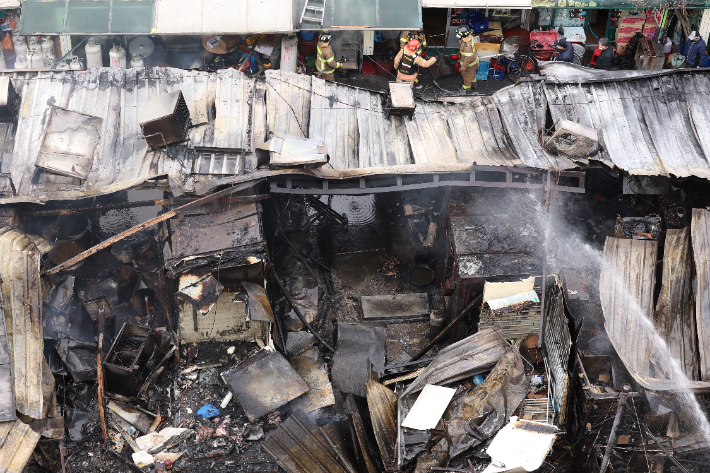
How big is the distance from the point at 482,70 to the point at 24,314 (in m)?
12.9

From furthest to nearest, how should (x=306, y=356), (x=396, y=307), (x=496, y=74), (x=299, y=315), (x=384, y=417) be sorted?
(x=496, y=74)
(x=396, y=307)
(x=299, y=315)
(x=306, y=356)
(x=384, y=417)

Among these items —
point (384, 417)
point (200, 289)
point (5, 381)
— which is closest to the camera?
point (5, 381)

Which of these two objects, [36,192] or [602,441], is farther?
[36,192]

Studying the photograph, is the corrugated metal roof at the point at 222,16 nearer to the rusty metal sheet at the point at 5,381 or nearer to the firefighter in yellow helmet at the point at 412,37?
the firefighter in yellow helmet at the point at 412,37

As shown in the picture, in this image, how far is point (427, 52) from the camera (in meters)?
19.3

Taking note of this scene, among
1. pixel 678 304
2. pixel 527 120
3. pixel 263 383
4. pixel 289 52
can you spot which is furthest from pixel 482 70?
pixel 263 383

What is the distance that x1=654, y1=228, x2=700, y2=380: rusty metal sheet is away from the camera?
440 inches

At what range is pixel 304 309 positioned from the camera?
13.9 metres

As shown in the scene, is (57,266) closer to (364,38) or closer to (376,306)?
(376,306)

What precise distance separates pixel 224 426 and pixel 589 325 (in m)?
6.33

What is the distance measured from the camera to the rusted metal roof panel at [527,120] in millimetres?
12859

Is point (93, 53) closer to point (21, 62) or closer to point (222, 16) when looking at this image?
point (21, 62)

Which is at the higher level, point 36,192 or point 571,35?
point 571,35

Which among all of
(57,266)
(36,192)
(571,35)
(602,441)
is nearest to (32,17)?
(36,192)
